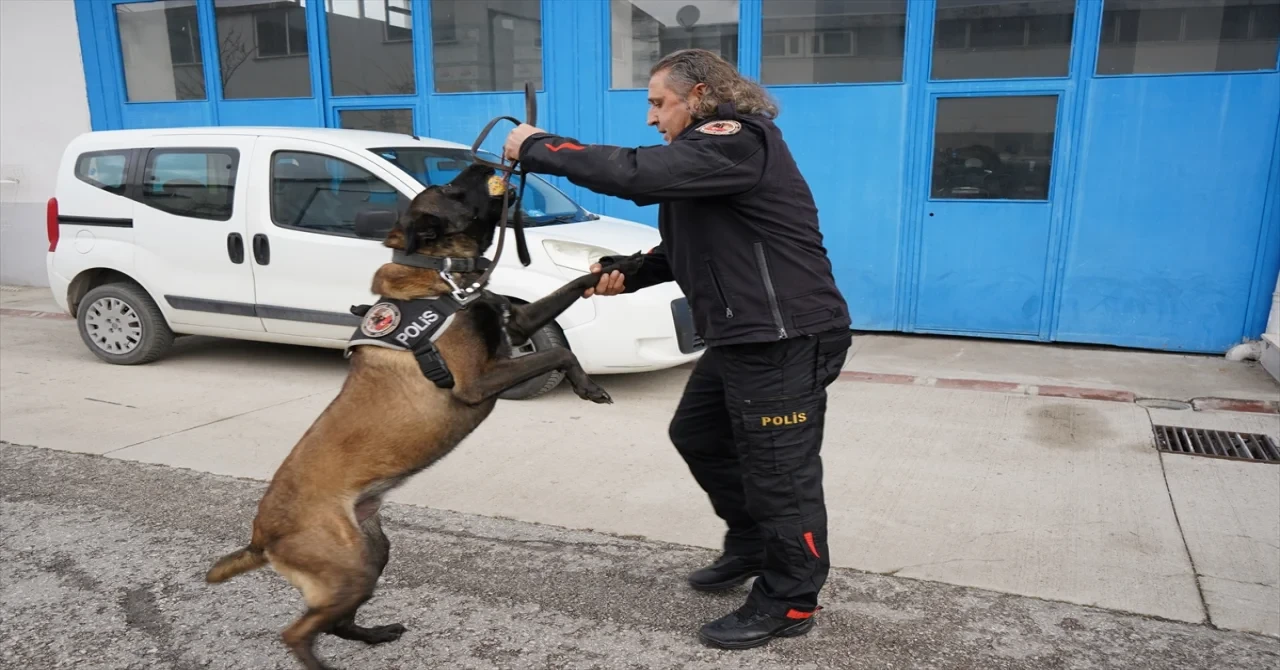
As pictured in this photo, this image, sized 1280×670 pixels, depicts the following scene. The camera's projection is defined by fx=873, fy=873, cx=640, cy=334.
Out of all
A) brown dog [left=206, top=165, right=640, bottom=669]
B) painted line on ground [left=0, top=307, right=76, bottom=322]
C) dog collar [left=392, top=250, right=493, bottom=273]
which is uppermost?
dog collar [left=392, top=250, right=493, bottom=273]

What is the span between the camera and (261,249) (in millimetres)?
6105

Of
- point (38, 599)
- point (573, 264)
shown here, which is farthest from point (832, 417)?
point (38, 599)

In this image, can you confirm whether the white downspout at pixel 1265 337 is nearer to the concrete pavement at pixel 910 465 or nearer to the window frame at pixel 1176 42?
the concrete pavement at pixel 910 465

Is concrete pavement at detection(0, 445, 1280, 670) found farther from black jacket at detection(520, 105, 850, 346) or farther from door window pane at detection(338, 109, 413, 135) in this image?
door window pane at detection(338, 109, 413, 135)

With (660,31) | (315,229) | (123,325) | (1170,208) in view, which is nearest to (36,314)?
(123,325)

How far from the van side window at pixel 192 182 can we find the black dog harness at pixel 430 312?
13.7 ft

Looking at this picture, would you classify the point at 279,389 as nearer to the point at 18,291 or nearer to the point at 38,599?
the point at 38,599

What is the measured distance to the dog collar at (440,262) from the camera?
8.93 feet

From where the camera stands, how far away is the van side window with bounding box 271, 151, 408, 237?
5.87 m

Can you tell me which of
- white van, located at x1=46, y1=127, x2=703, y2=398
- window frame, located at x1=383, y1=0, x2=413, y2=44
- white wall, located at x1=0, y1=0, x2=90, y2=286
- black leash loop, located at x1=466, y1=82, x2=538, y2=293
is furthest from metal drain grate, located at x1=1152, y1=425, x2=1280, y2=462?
white wall, located at x1=0, y1=0, x2=90, y2=286

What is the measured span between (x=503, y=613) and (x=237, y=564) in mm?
976

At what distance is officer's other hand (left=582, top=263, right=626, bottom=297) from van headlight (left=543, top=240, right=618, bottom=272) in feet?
8.37

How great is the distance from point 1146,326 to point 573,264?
186 inches

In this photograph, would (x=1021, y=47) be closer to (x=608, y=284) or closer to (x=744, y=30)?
(x=744, y=30)
